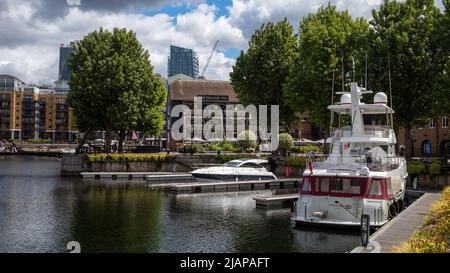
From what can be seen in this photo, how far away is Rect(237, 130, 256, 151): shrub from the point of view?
74250 mm

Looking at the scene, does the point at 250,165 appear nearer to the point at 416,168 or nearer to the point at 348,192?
the point at 416,168

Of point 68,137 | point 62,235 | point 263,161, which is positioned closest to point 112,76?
point 263,161

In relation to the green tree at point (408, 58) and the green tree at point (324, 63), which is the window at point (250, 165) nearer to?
the green tree at point (324, 63)

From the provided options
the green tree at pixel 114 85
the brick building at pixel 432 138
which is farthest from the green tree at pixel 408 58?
the green tree at pixel 114 85

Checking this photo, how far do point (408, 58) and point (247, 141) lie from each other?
31.1 metres

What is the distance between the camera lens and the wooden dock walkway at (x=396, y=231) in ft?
61.3

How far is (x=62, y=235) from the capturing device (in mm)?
26438

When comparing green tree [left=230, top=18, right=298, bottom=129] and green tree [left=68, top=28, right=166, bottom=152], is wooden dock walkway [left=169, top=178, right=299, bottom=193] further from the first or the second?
green tree [left=68, top=28, right=166, bottom=152]

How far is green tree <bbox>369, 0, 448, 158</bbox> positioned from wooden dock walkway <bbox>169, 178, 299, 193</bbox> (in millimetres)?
14113

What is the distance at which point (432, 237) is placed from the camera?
16562 millimetres

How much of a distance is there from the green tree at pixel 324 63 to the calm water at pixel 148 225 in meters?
17.1

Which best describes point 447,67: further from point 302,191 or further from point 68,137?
point 68,137

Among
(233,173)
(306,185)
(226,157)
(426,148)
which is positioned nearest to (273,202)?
(306,185)
